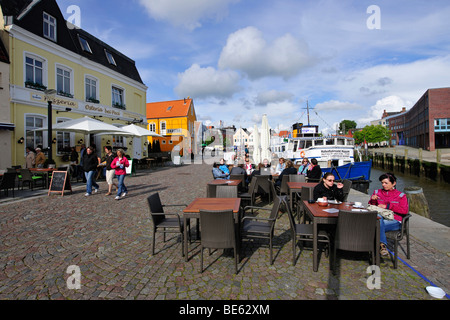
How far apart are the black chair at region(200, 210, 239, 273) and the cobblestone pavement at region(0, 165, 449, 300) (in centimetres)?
46

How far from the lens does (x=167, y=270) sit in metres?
→ 3.77

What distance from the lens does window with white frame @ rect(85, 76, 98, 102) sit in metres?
18.8

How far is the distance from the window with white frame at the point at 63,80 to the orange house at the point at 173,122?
31.0 metres

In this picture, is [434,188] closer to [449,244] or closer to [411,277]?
[449,244]

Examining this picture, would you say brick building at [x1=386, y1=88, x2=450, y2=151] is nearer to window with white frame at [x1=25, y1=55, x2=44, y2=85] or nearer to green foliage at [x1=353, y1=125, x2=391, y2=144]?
green foliage at [x1=353, y1=125, x2=391, y2=144]

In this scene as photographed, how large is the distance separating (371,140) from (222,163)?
9969 cm

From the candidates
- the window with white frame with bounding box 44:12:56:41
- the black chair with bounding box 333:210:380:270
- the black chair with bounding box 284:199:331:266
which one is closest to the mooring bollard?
the black chair with bounding box 284:199:331:266

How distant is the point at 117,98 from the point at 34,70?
8263mm

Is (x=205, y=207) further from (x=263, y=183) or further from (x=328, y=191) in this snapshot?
(x=263, y=183)

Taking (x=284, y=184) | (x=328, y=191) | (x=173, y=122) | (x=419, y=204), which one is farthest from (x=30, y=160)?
(x=173, y=122)

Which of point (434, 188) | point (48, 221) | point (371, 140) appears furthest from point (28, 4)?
point (371, 140)

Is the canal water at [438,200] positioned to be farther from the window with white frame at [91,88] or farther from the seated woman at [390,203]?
the window with white frame at [91,88]

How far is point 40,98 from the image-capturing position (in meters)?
14.5

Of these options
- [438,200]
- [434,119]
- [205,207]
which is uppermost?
[434,119]
